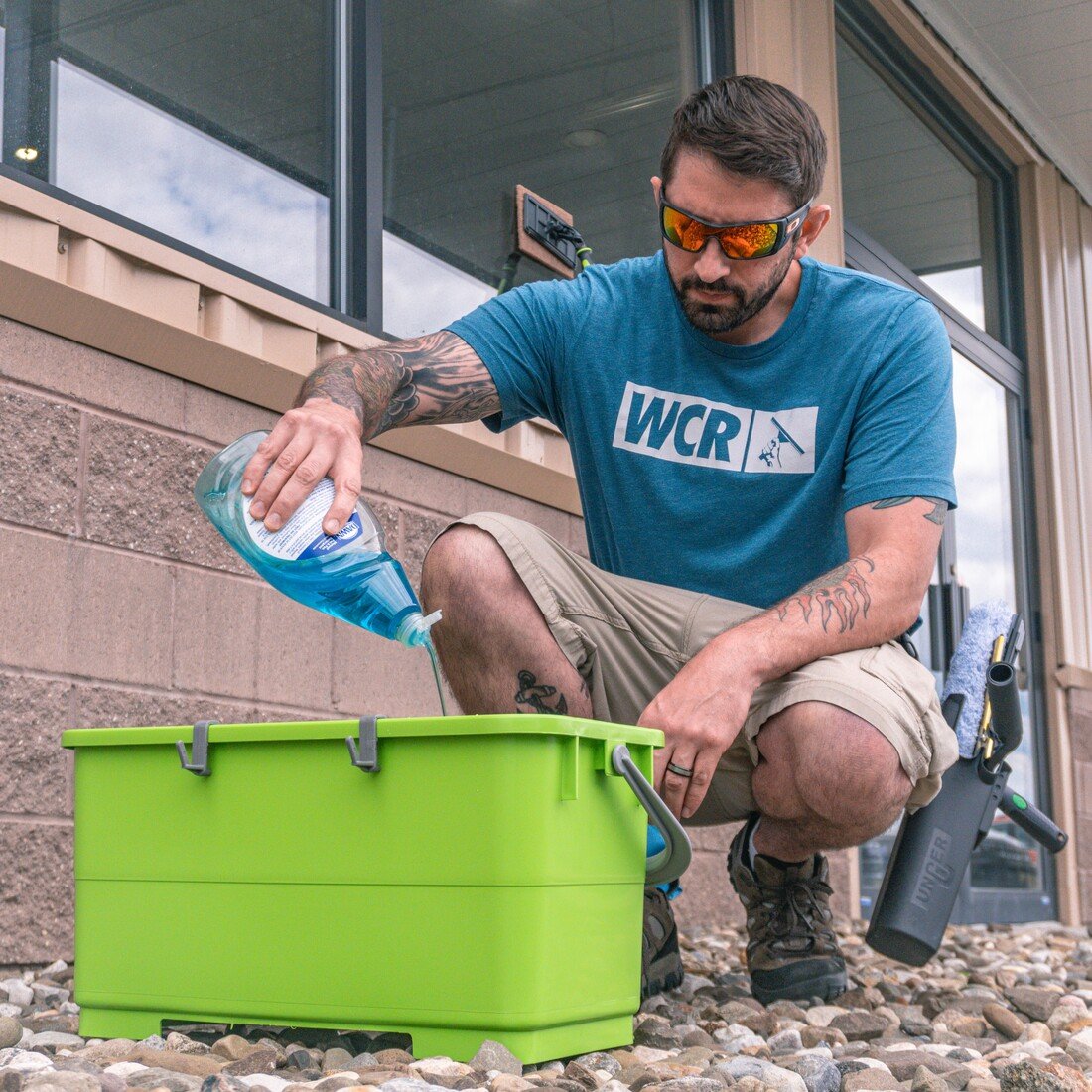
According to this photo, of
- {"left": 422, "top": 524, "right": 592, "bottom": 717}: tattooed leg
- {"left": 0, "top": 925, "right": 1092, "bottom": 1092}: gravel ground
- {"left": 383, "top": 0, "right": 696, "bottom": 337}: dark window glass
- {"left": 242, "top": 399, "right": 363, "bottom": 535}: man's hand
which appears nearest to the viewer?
{"left": 0, "top": 925, "right": 1092, "bottom": 1092}: gravel ground

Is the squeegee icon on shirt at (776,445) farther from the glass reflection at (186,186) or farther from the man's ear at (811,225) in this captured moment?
the glass reflection at (186,186)

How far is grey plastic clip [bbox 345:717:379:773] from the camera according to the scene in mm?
1165

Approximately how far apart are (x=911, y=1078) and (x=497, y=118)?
7.45 feet

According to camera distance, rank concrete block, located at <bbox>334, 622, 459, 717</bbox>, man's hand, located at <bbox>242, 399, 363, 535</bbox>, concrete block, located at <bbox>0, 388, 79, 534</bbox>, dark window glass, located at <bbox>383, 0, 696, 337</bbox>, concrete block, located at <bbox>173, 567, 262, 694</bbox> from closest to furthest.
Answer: man's hand, located at <bbox>242, 399, 363, 535</bbox>
concrete block, located at <bbox>0, 388, 79, 534</bbox>
concrete block, located at <bbox>173, 567, 262, 694</bbox>
concrete block, located at <bbox>334, 622, 459, 717</bbox>
dark window glass, located at <bbox>383, 0, 696, 337</bbox>

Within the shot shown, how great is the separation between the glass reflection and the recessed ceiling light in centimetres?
90

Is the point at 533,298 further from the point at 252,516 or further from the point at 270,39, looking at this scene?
the point at 270,39

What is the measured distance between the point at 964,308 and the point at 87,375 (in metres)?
3.96

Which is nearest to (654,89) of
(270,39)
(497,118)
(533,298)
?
(497,118)

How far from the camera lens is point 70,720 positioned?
1903 mm

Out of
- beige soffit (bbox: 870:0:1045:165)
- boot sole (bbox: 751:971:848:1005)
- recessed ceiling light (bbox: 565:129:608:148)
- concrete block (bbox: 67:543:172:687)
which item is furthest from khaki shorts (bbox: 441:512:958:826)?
beige soffit (bbox: 870:0:1045:165)

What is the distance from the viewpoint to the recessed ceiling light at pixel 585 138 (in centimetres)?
324

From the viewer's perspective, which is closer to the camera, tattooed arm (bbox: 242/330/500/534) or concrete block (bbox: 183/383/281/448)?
tattooed arm (bbox: 242/330/500/534)

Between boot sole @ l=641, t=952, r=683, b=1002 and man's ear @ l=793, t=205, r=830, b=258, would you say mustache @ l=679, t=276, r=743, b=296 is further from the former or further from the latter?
boot sole @ l=641, t=952, r=683, b=1002

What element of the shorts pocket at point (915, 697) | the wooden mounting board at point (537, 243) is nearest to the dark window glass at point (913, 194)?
the wooden mounting board at point (537, 243)
